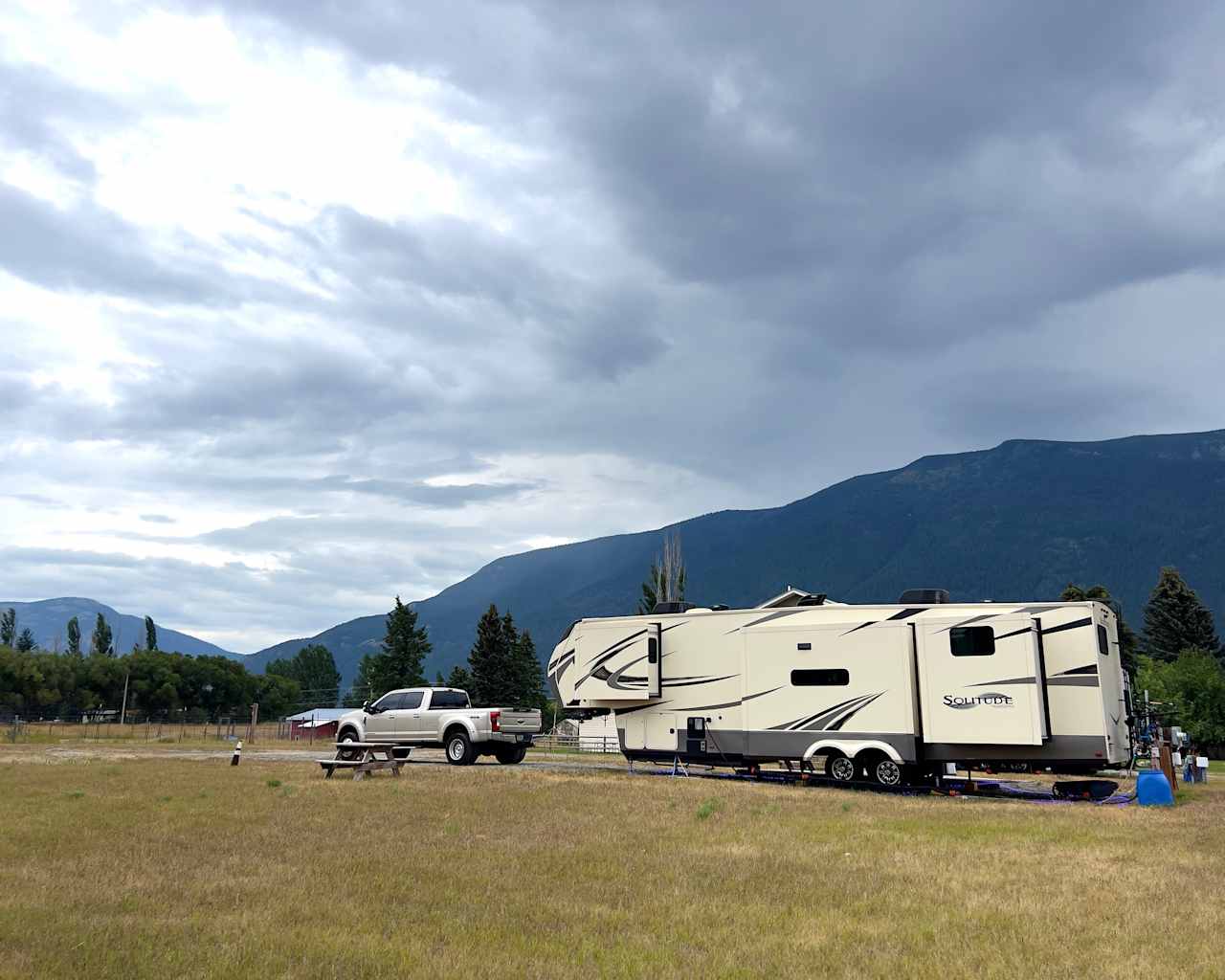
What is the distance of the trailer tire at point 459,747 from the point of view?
24672 millimetres

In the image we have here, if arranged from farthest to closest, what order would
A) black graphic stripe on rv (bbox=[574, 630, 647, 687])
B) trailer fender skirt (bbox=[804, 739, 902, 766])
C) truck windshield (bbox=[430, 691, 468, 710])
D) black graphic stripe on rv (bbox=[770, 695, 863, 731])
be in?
truck windshield (bbox=[430, 691, 468, 710]) → black graphic stripe on rv (bbox=[574, 630, 647, 687]) → black graphic stripe on rv (bbox=[770, 695, 863, 731]) → trailer fender skirt (bbox=[804, 739, 902, 766])

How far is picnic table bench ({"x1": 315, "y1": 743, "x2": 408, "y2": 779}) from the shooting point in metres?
20.5

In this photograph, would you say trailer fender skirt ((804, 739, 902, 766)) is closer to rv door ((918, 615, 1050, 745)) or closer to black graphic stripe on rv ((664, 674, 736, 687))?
rv door ((918, 615, 1050, 745))

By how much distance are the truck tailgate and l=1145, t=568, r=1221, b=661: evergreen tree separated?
214ft

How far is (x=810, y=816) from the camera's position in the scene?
14.3 metres

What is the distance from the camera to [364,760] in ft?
71.2

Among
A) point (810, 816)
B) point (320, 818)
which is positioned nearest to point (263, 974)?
point (320, 818)

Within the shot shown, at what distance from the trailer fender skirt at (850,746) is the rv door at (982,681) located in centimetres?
81

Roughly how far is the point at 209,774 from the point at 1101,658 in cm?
1834

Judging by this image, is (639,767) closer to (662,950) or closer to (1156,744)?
(1156,744)

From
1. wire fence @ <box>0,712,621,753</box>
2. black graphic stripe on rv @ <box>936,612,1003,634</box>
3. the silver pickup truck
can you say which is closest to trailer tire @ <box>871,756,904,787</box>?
black graphic stripe on rv @ <box>936,612,1003,634</box>

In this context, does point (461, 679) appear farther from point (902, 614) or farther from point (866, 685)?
point (902, 614)

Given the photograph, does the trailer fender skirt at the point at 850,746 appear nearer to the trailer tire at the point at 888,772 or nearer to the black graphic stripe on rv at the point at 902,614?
the trailer tire at the point at 888,772

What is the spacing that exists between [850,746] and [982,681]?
10.0 feet
